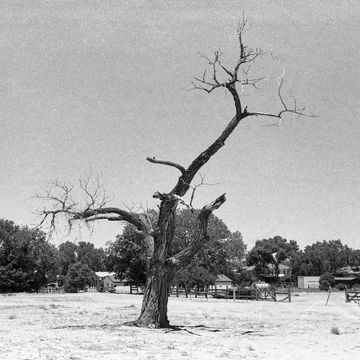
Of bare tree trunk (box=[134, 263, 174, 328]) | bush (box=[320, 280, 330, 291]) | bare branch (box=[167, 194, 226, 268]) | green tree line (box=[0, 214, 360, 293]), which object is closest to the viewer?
bare tree trunk (box=[134, 263, 174, 328])

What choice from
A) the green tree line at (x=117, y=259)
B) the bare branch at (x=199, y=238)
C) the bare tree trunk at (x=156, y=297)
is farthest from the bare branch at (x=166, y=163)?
the green tree line at (x=117, y=259)

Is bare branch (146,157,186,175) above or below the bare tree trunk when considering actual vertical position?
above

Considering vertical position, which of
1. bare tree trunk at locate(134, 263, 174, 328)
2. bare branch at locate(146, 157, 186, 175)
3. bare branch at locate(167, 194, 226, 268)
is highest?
bare branch at locate(146, 157, 186, 175)

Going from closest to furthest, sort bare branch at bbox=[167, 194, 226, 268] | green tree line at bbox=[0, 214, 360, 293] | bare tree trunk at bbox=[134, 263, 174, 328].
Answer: bare tree trunk at bbox=[134, 263, 174, 328] → bare branch at bbox=[167, 194, 226, 268] → green tree line at bbox=[0, 214, 360, 293]

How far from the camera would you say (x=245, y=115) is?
1792 centimetres

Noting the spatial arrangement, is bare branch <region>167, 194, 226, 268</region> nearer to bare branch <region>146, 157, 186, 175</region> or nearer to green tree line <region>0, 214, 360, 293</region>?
bare branch <region>146, 157, 186, 175</region>

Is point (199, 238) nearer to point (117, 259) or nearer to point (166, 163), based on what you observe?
point (166, 163)

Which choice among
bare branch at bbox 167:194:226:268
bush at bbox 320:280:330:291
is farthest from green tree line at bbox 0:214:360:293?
bare branch at bbox 167:194:226:268

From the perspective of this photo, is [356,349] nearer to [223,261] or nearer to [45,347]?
[45,347]

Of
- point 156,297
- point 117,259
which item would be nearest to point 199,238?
point 156,297

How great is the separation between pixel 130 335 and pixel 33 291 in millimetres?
68065

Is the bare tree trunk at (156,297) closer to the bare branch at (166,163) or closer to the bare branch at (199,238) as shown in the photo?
the bare branch at (199,238)

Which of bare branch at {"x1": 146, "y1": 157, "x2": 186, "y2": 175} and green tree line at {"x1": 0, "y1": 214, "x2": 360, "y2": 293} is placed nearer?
bare branch at {"x1": 146, "y1": 157, "x2": 186, "y2": 175}

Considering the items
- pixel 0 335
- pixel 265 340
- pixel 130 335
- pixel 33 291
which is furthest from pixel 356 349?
pixel 33 291
